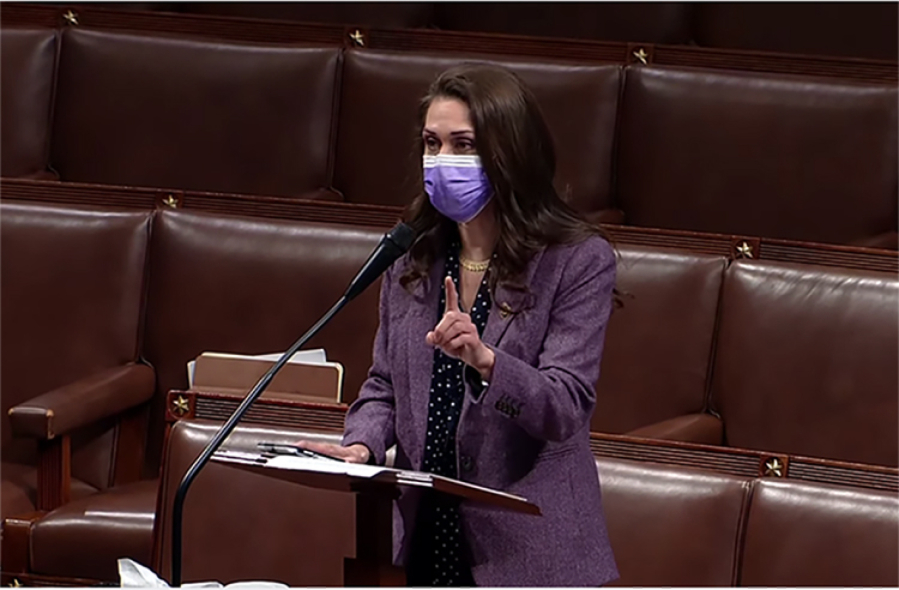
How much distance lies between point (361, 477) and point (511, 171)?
0.38 feet

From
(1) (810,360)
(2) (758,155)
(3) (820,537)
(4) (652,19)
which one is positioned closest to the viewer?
(3) (820,537)

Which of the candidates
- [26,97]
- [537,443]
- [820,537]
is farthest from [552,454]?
[26,97]

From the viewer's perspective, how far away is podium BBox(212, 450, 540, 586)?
31cm

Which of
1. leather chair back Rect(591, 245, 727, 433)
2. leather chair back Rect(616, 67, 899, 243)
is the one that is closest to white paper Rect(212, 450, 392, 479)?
leather chair back Rect(591, 245, 727, 433)

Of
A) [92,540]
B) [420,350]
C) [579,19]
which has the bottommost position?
[92,540]

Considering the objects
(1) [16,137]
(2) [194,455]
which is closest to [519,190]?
(2) [194,455]

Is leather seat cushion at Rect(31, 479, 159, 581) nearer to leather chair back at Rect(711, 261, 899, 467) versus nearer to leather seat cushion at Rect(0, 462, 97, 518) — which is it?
leather seat cushion at Rect(0, 462, 97, 518)

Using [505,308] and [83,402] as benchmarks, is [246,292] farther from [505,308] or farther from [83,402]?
[505,308]

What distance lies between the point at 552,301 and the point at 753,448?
0.72 ft

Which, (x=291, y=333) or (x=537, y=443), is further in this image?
(x=291, y=333)

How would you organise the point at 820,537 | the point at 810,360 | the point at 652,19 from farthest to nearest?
the point at 652,19 → the point at 810,360 → the point at 820,537

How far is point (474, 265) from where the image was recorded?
409 millimetres

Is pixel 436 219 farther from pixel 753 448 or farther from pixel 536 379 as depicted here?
pixel 753 448

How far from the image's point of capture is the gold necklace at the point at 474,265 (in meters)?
0.41
